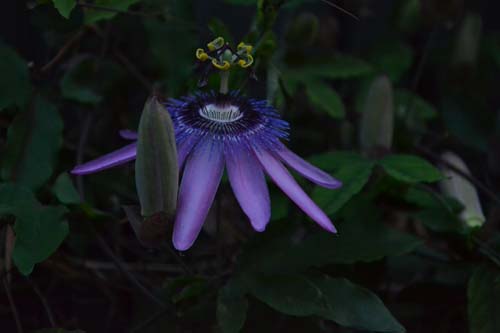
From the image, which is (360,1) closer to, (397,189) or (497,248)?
(397,189)

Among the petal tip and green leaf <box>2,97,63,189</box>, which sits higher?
the petal tip

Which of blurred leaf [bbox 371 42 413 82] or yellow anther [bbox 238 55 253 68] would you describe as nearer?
yellow anther [bbox 238 55 253 68]

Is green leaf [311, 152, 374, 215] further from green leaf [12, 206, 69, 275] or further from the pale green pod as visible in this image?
green leaf [12, 206, 69, 275]

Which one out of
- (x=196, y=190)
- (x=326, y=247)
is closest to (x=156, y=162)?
(x=196, y=190)

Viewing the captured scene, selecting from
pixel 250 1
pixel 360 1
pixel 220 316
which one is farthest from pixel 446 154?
pixel 220 316

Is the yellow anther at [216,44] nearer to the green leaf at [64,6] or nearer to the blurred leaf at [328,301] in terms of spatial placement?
the green leaf at [64,6]

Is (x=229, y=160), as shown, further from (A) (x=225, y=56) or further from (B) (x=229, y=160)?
(A) (x=225, y=56)

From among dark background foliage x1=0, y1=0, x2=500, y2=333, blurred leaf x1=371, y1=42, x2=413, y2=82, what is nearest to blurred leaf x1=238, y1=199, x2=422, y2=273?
dark background foliage x1=0, y1=0, x2=500, y2=333
